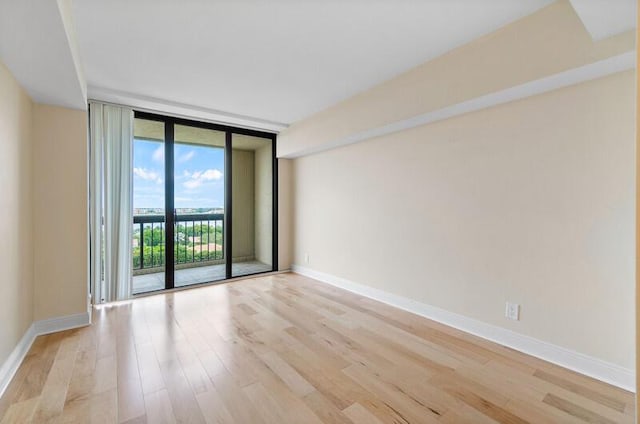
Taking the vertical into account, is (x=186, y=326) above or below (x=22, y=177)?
below

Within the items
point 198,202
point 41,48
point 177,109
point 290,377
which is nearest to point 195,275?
point 198,202

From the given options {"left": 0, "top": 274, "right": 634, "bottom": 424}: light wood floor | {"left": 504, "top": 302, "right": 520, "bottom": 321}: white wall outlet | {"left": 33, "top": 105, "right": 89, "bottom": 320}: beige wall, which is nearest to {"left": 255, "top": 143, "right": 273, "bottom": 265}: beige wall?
{"left": 0, "top": 274, "right": 634, "bottom": 424}: light wood floor

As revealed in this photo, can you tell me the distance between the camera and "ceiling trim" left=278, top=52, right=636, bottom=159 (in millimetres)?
Result: 1772

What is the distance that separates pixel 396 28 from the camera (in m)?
2.09

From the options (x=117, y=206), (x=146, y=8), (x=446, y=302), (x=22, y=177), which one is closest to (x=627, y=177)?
(x=446, y=302)

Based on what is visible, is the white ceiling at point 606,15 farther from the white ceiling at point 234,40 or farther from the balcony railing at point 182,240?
the balcony railing at point 182,240

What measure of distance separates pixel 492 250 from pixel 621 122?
121 cm

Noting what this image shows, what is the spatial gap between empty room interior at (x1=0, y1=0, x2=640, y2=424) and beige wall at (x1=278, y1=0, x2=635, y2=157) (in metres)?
0.01

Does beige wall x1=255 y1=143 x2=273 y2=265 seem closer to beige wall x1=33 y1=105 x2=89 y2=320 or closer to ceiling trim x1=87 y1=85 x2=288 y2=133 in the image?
ceiling trim x1=87 y1=85 x2=288 y2=133

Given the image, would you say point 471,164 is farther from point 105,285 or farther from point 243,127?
point 105,285

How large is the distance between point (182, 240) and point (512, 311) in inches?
A: 182

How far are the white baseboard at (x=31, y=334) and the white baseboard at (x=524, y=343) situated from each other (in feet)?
10.2

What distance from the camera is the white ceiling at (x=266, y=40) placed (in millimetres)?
1879

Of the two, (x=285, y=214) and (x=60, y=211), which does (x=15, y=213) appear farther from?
(x=285, y=214)
